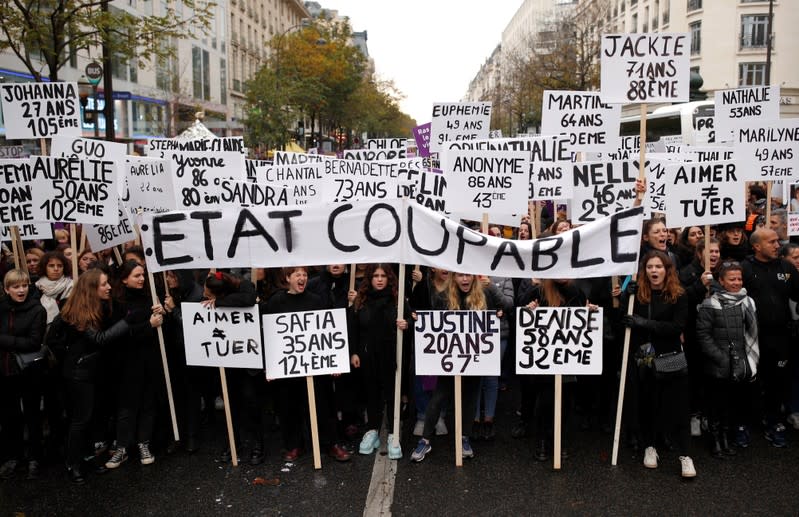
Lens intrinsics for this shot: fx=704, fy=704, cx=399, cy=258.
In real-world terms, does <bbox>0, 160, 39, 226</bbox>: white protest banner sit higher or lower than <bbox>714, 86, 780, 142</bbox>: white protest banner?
lower

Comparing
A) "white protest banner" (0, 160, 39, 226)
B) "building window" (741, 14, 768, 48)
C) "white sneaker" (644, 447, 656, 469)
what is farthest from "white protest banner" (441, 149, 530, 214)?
"building window" (741, 14, 768, 48)

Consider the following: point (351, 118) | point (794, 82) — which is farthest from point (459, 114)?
point (351, 118)

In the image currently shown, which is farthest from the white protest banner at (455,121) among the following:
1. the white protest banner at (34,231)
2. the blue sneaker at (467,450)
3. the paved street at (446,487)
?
the paved street at (446,487)

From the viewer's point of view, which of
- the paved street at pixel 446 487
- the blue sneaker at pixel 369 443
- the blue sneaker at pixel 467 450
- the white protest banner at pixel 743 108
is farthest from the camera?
the white protest banner at pixel 743 108

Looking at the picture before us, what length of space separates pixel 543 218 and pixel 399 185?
5.80 metres

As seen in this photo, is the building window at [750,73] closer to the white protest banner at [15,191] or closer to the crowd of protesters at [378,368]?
the crowd of protesters at [378,368]

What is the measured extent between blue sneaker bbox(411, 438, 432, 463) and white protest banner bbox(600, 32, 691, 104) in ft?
12.9

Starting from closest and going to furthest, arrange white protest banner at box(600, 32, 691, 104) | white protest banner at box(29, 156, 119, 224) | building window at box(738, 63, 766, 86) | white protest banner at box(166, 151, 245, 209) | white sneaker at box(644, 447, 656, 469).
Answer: white sneaker at box(644, 447, 656, 469), white protest banner at box(29, 156, 119, 224), white protest banner at box(600, 32, 691, 104), white protest banner at box(166, 151, 245, 209), building window at box(738, 63, 766, 86)

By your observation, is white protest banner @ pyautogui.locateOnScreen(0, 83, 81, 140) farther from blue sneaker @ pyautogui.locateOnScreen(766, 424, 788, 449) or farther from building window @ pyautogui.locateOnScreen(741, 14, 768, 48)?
building window @ pyautogui.locateOnScreen(741, 14, 768, 48)

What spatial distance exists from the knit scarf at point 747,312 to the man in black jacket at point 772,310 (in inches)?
12.1

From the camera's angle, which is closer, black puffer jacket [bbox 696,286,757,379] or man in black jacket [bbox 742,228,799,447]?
black puffer jacket [bbox 696,286,757,379]

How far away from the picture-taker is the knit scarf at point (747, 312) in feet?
19.3

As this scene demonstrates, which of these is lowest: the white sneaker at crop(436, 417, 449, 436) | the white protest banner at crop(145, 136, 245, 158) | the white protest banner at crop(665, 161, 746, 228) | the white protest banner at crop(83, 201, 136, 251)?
the white sneaker at crop(436, 417, 449, 436)

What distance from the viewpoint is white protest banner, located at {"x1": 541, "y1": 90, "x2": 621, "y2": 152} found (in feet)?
30.3
